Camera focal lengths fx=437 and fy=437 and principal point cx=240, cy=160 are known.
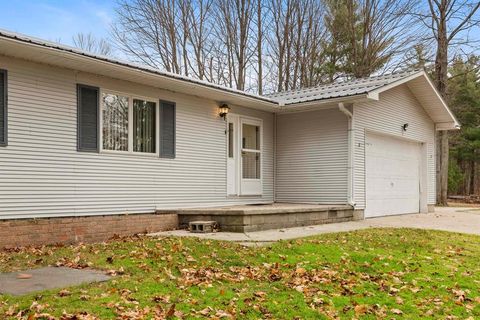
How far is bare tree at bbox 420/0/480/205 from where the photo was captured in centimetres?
1969

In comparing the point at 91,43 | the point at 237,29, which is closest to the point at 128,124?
the point at 237,29

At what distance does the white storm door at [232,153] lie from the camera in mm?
Answer: 10898

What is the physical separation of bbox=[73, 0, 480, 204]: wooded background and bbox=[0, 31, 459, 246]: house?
335 inches

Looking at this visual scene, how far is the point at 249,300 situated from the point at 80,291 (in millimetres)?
1690

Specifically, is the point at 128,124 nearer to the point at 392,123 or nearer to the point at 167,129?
the point at 167,129

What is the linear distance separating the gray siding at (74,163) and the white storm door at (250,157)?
1.26 m

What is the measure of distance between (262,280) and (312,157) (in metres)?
6.88

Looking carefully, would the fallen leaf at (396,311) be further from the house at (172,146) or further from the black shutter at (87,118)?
the black shutter at (87,118)

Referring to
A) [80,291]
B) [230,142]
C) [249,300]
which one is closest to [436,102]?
[230,142]

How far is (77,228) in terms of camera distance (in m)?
7.59

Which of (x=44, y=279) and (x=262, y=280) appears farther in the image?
(x=262, y=280)

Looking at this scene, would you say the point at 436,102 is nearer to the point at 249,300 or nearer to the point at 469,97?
the point at 249,300

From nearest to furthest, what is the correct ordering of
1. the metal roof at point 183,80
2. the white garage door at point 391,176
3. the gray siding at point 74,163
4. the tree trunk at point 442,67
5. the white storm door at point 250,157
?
the metal roof at point 183,80, the gray siding at point 74,163, the white storm door at point 250,157, the white garage door at point 391,176, the tree trunk at point 442,67

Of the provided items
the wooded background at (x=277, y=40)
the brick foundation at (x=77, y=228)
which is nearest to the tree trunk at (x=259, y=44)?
the wooded background at (x=277, y=40)
